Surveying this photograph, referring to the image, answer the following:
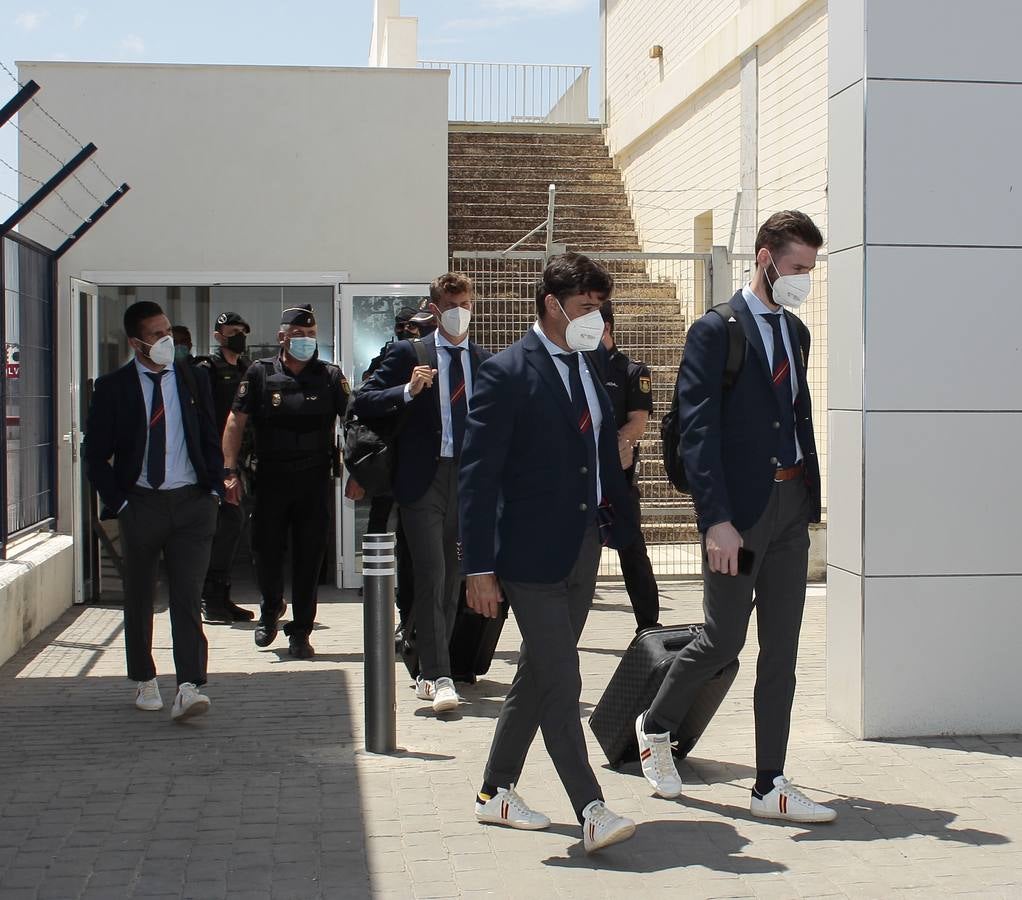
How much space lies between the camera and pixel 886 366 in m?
5.92

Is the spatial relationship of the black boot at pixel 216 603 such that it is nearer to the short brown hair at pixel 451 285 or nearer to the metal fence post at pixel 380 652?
the short brown hair at pixel 451 285

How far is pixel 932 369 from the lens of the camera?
19.5 ft

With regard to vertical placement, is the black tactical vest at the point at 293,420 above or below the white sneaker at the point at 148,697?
above

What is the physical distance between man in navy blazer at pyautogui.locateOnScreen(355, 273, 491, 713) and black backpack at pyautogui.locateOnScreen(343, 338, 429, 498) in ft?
0.12

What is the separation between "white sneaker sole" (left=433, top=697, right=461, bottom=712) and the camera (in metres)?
6.50

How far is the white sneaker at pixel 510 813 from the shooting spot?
190 inches

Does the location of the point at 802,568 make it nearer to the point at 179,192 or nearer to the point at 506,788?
the point at 506,788

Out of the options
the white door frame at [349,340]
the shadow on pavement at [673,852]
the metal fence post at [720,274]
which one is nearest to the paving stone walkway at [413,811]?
the shadow on pavement at [673,852]

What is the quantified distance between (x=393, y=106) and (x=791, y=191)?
5.13 metres

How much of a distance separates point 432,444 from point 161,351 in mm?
1358

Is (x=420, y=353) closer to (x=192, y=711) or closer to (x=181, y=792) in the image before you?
(x=192, y=711)

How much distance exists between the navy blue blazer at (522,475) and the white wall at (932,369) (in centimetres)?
189

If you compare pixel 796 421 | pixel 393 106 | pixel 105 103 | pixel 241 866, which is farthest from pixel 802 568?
pixel 105 103

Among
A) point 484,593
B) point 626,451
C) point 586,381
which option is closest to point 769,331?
point 586,381
